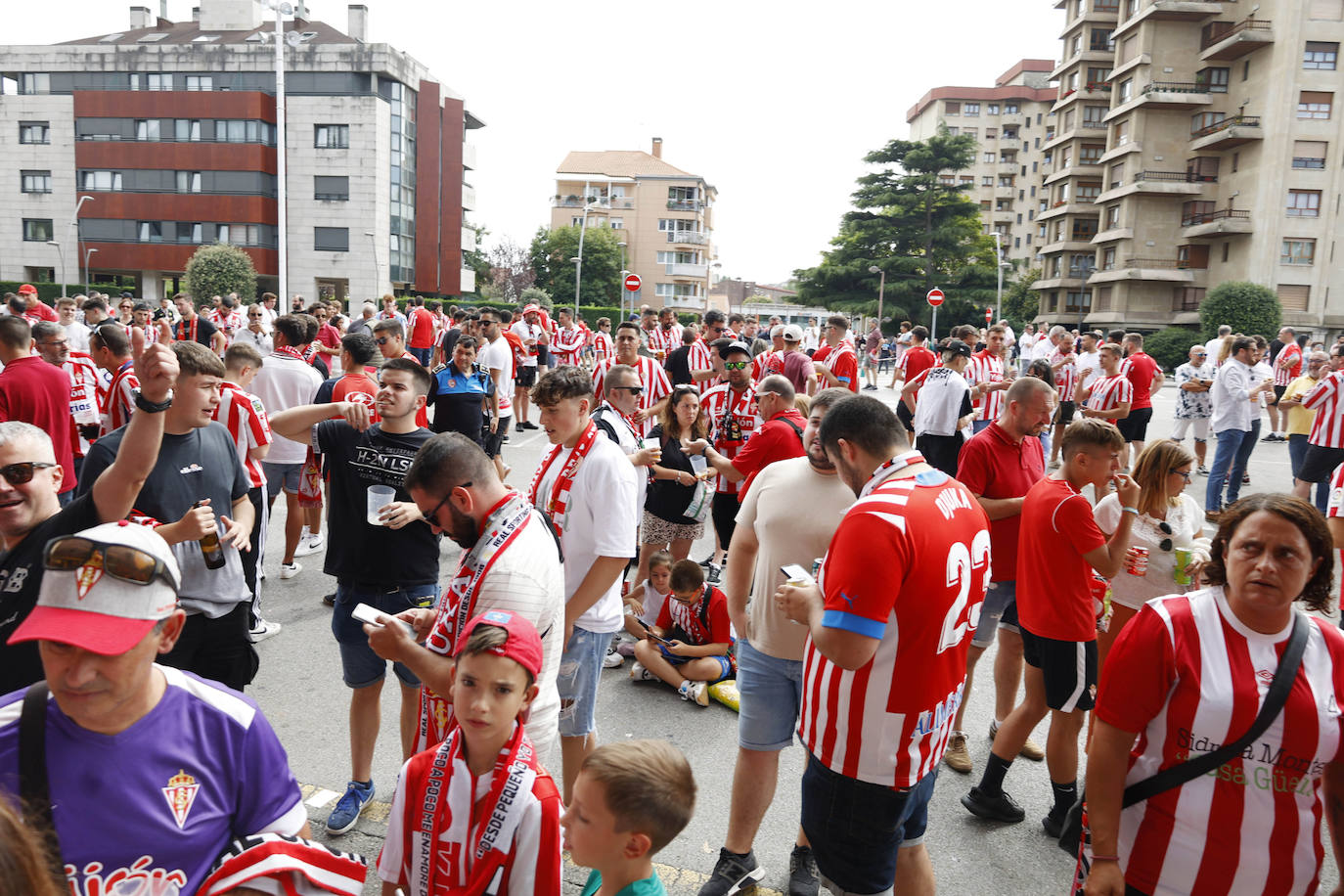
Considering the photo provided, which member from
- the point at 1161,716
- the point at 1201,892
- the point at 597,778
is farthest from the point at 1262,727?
the point at 597,778

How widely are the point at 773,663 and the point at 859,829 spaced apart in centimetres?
86

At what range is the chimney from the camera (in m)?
52.0

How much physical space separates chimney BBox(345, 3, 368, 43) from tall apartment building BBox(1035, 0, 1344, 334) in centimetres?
4858

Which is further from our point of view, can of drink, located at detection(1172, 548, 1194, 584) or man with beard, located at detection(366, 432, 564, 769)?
can of drink, located at detection(1172, 548, 1194, 584)

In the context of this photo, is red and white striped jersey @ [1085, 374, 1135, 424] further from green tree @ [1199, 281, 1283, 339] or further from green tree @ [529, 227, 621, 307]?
green tree @ [529, 227, 621, 307]

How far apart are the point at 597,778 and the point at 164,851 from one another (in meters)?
0.97

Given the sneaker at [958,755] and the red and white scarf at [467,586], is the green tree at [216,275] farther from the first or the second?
the red and white scarf at [467,586]

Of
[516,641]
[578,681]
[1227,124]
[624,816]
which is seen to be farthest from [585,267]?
[624,816]

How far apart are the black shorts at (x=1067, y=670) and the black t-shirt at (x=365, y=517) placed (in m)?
3.00

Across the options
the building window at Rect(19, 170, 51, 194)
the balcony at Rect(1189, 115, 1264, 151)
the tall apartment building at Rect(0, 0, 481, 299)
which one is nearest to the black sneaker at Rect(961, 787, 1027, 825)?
the tall apartment building at Rect(0, 0, 481, 299)

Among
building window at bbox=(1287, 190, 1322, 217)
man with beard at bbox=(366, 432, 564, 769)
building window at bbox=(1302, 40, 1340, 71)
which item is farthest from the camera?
building window at bbox=(1287, 190, 1322, 217)

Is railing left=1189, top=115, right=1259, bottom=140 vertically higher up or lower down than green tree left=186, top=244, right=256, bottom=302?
higher up

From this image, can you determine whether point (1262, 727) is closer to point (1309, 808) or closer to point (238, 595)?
point (1309, 808)

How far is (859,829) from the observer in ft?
9.21
